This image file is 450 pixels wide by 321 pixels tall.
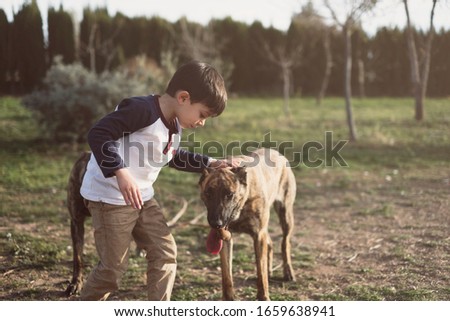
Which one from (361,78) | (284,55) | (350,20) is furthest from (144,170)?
(284,55)

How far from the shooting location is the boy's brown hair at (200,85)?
329cm

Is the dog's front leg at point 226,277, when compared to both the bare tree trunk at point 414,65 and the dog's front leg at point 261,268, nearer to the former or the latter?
the dog's front leg at point 261,268

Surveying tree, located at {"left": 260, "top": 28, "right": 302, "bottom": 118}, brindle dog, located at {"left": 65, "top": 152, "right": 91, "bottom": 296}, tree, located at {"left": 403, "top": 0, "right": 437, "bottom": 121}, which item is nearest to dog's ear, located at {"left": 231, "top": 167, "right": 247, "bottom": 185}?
brindle dog, located at {"left": 65, "top": 152, "right": 91, "bottom": 296}

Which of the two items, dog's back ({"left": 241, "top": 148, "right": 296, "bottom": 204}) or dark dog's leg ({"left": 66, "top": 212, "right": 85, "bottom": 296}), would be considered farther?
dark dog's leg ({"left": 66, "top": 212, "right": 85, "bottom": 296})

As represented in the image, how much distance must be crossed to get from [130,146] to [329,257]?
271 centimetres

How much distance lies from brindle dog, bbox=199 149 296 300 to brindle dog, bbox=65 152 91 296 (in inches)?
43.9

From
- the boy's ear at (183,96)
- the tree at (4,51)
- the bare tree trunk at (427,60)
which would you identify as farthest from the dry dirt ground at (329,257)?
the tree at (4,51)

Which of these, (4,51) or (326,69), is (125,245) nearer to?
(4,51)

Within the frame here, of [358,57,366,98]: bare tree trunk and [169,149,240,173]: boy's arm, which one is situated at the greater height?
[358,57,366,98]: bare tree trunk

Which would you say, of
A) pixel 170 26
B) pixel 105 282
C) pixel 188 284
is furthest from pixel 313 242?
pixel 170 26

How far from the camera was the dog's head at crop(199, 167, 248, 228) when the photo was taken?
358 centimetres

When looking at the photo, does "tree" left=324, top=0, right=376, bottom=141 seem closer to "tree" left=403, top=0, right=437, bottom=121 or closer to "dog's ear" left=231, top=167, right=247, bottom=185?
"tree" left=403, top=0, right=437, bottom=121

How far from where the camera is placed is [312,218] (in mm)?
6559

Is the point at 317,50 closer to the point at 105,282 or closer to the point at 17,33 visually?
the point at 17,33
